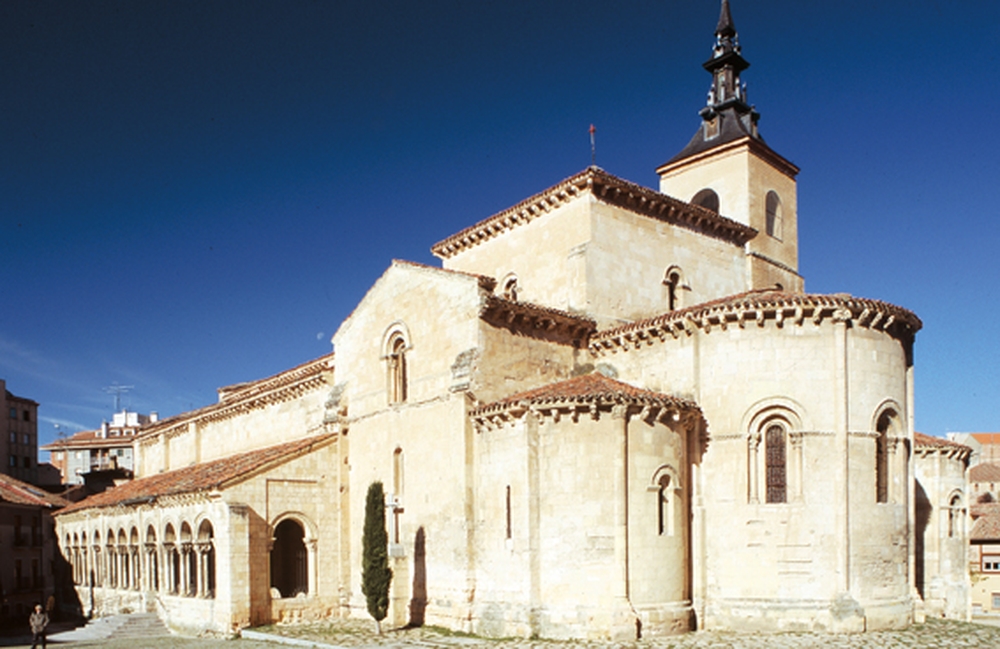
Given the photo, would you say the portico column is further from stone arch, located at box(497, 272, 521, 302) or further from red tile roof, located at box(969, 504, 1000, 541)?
red tile roof, located at box(969, 504, 1000, 541)

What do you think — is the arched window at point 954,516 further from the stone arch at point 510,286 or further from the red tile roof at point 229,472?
the red tile roof at point 229,472

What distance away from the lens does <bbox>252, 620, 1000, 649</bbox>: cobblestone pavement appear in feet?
57.8

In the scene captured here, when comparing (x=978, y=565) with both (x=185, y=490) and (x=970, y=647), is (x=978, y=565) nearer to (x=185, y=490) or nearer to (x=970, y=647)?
(x=970, y=647)

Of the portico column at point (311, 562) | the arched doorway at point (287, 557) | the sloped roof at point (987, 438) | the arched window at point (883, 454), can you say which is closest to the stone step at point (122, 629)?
the arched doorway at point (287, 557)

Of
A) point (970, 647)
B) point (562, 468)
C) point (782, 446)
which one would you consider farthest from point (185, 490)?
point (970, 647)

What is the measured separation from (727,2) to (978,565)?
28.0 meters

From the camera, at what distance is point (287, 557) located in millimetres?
28172

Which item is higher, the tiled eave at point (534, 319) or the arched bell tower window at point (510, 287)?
the arched bell tower window at point (510, 287)

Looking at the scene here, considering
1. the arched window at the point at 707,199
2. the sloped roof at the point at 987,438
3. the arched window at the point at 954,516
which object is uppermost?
the arched window at the point at 707,199

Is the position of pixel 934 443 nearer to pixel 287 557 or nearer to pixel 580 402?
pixel 580 402

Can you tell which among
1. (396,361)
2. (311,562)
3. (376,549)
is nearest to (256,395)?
(311,562)

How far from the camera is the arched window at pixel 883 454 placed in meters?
20.3

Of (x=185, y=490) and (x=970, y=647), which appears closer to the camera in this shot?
(x=970, y=647)

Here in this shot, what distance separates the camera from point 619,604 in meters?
18.6
